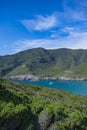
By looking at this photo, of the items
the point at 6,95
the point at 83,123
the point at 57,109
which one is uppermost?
the point at 6,95

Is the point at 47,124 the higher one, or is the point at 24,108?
the point at 24,108

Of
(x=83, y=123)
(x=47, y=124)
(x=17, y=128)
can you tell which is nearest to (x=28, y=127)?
(x=17, y=128)

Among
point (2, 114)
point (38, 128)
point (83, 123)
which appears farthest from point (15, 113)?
point (83, 123)

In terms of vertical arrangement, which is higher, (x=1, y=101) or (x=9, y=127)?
(x=1, y=101)

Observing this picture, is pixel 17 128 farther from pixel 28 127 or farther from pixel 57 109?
pixel 57 109

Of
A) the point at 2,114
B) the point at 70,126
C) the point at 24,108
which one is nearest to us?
the point at 2,114

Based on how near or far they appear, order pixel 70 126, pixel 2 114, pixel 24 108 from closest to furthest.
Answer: pixel 2 114 < pixel 24 108 < pixel 70 126

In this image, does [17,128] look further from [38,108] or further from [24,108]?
[38,108]

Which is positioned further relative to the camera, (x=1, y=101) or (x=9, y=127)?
(x=1, y=101)

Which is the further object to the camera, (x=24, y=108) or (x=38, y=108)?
(x=38, y=108)
